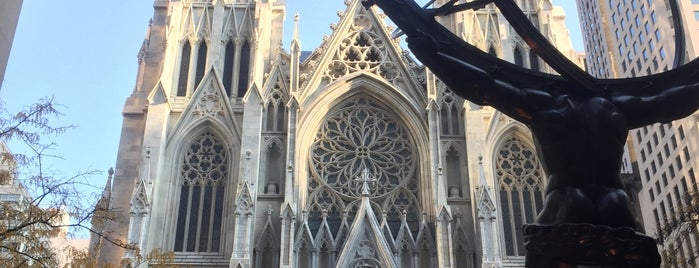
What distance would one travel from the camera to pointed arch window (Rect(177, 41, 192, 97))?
31.8m

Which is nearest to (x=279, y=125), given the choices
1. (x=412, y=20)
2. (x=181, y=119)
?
(x=181, y=119)

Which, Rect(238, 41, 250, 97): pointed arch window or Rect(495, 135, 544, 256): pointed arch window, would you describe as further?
Rect(238, 41, 250, 97): pointed arch window

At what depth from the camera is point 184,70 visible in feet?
106

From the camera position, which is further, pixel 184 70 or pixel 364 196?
pixel 184 70

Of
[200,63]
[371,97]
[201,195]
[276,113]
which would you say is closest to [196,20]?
[200,63]

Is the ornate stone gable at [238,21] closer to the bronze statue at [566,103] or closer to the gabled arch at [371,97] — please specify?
the gabled arch at [371,97]

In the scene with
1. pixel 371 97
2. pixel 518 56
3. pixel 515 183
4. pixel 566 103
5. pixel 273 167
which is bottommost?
pixel 566 103

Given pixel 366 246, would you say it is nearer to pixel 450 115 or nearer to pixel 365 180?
pixel 365 180

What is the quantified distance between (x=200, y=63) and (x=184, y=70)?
77 cm

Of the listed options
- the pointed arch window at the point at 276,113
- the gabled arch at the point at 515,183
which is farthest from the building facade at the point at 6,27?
the gabled arch at the point at 515,183

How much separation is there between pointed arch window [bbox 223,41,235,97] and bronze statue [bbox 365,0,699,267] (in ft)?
78.0

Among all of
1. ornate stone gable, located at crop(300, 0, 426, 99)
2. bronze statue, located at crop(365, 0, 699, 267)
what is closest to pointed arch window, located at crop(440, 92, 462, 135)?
ornate stone gable, located at crop(300, 0, 426, 99)

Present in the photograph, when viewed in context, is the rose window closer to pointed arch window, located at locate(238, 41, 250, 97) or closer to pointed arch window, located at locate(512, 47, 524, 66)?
pointed arch window, located at locate(238, 41, 250, 97)

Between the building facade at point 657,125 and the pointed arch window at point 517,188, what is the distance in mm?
11118
